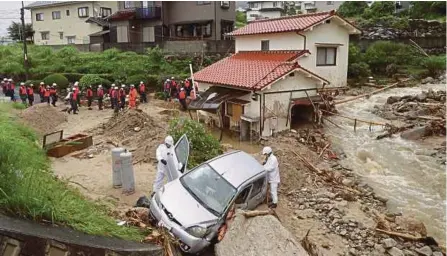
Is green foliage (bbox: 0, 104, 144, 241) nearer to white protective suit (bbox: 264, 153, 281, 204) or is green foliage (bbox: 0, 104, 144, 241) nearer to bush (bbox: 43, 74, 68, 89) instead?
white protective suit (bbox: 264, 153, 281, 204)

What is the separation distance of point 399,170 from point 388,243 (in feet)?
22.5

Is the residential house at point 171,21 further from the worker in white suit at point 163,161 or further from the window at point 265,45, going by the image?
the worker in white suit at point 163,161

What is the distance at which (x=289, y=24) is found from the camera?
813 inches

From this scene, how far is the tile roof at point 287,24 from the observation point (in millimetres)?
19642

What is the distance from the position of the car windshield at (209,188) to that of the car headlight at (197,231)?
51cm

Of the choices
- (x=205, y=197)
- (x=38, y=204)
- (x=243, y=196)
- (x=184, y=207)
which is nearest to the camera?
(x=38, y=204)

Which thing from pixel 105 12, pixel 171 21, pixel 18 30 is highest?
pixel 105 12

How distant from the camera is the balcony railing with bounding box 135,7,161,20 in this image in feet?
118

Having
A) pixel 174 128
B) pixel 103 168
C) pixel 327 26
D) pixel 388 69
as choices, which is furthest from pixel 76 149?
pixel 388 69

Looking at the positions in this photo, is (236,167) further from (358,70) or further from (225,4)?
(225,4)

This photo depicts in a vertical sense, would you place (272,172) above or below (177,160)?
below

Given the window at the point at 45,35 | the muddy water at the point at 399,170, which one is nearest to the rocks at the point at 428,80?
the muddy water at the point at 399,170

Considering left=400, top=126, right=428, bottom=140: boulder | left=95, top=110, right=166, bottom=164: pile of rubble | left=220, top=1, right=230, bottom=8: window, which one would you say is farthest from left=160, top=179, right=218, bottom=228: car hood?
left=220, top=1, right=230, bottom=8: window

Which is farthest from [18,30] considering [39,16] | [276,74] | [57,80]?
[276,74]
